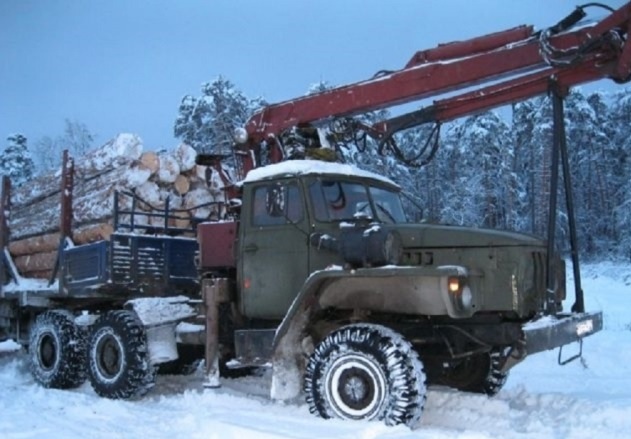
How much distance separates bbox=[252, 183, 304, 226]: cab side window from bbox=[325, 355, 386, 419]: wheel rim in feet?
5.66

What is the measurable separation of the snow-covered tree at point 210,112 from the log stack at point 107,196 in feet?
82.8

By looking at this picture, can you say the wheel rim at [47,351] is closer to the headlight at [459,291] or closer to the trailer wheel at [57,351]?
the trailer wheel at [57,351]

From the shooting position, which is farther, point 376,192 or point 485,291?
Result: point 376,192

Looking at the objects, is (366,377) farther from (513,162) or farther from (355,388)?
(513,162)

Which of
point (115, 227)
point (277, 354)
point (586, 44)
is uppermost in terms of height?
point (586, 44)


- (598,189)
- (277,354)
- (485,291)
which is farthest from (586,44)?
(598,189)

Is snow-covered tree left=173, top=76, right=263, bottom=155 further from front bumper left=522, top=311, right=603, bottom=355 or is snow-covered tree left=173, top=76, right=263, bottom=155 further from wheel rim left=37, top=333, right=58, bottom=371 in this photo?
front bumper left=522, top=311, right=603, bottom=355

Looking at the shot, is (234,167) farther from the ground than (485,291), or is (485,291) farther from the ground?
(234,167)

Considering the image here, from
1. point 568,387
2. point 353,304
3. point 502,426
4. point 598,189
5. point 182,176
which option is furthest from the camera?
point 598,189

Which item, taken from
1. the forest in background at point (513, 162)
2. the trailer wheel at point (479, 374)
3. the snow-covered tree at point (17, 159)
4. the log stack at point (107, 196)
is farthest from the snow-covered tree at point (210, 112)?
the trailer wheel at point (479, 374)

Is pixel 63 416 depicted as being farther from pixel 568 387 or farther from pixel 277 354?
pixel 568 387

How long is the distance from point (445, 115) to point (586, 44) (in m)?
1.88

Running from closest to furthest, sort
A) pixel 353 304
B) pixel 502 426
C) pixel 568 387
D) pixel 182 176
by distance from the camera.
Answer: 1. pixel 502 426
2. pixel 353 304
3. pixel 568 387
4. pixel 182 176

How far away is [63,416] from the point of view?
23.2ft
